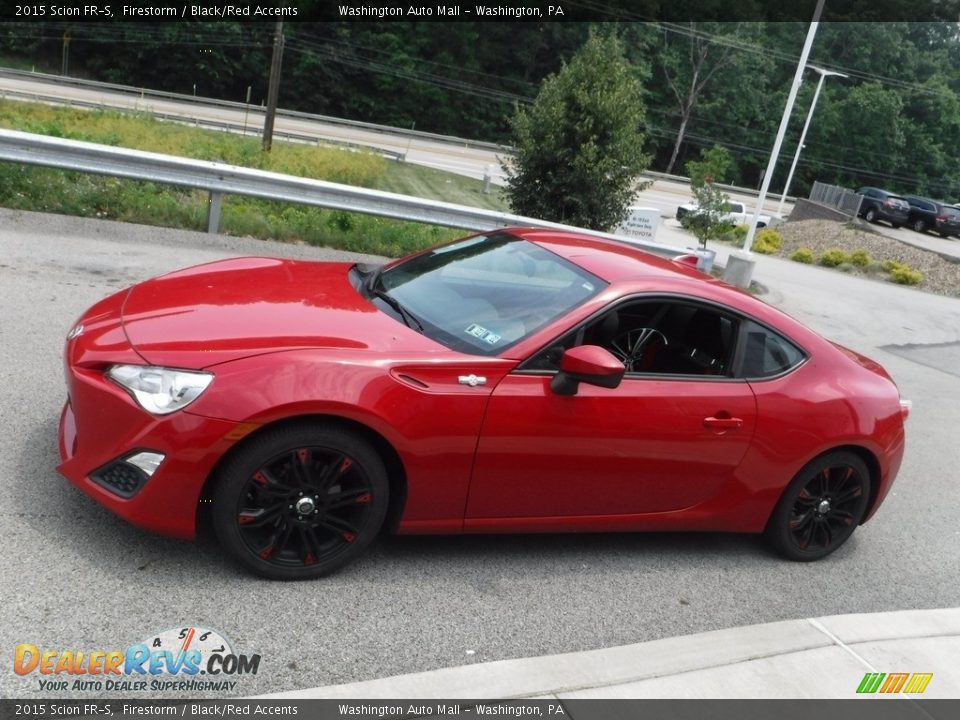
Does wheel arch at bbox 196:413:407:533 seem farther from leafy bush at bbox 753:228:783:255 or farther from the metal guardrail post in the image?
leafy bush at bbox 753:228:783:255

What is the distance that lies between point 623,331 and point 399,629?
70.6 inches

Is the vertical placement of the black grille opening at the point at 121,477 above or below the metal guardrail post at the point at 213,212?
above

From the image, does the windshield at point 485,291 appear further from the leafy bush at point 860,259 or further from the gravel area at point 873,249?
the leafy bush at point 860,259

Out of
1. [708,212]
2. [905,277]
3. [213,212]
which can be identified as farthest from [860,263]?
[213,212]

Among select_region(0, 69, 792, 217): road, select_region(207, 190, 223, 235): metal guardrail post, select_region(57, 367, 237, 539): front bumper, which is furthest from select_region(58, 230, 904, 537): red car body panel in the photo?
select_region(0, 69, 792, 217): road

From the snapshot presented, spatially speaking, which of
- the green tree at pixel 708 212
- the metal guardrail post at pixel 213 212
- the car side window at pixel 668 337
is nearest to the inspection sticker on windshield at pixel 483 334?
the car side window at pixel 668 337

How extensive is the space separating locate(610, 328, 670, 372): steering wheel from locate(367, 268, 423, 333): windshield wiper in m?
0.95

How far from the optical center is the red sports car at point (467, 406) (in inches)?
139

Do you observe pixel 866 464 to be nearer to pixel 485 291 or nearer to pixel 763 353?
pixel 763 353

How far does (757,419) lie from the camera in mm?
4527

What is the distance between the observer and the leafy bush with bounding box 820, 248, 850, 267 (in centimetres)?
2934

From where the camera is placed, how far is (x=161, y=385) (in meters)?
3.52

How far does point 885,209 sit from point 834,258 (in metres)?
16.3

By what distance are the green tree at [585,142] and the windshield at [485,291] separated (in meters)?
10.8
